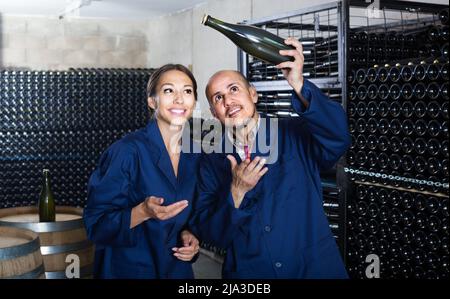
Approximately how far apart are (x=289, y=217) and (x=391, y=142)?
5.33ft

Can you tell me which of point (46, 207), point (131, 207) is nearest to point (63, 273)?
point (46, 207)

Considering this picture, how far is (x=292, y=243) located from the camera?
7.14 feet

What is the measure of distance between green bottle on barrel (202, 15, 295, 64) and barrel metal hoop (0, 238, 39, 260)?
144cm

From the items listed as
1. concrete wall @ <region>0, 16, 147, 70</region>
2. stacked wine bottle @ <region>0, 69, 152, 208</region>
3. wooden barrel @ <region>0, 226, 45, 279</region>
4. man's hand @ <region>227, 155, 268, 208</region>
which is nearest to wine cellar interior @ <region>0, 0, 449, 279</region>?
man's hand @ <region>227, 155, 268, 208</region>

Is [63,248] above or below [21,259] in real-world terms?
below

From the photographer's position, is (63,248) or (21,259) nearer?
(21,259)

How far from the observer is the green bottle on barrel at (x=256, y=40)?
2.31m

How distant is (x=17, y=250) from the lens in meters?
2.77

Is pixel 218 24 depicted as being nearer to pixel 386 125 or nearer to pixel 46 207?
pixel 386 125

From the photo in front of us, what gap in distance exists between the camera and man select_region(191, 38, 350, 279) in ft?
7.01

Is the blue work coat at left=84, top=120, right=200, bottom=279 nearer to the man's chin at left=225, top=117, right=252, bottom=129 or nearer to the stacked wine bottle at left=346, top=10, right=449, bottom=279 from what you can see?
the man's chin at left=225, top=117, right=252, bottom=129

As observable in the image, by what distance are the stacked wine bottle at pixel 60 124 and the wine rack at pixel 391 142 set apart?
12.8 feet

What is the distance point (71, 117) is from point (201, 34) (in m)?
2.36
